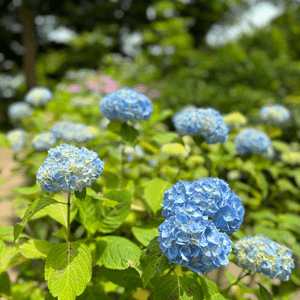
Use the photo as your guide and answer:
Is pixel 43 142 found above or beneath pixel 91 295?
above

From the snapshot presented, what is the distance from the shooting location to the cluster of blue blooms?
0.86 meters

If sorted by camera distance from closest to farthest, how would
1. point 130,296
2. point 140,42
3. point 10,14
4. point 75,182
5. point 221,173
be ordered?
point 75,182 → point 130,296 → point 221,173 → point 10,14 → point 140,42

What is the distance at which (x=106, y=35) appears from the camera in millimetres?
9742

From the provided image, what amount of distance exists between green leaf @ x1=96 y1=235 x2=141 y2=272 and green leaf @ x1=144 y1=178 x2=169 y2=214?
0.26 meters

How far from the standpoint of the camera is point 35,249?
1172 mm

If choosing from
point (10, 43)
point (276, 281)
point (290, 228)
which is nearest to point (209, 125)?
point (290, 228)

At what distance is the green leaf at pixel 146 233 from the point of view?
46.2 inches

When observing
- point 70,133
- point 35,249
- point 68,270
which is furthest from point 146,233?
point 70,133

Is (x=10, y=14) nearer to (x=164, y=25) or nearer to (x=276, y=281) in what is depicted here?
(x=164, y=25)

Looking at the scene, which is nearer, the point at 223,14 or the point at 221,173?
the point at 221,173

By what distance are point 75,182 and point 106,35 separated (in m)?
9.83

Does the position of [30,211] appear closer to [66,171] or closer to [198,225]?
[66,171]

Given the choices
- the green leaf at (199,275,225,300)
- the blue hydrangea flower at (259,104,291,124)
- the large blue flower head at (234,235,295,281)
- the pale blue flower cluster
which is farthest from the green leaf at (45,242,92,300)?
the blue hydrangea flower at (259,104,291,124)

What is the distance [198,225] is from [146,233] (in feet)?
1.39
